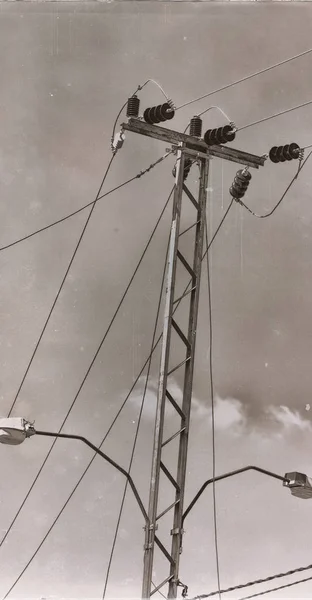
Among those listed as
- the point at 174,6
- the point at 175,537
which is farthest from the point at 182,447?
the point at 174,6

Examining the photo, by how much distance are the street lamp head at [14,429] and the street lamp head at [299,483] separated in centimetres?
293

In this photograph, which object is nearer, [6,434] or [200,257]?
[6,434]

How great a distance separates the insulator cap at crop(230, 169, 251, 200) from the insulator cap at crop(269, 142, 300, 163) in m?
0.50

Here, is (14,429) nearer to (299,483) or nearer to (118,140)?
(299,483)

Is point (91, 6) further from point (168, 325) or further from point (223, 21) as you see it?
point (168, 325)

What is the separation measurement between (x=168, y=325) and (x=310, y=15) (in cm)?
780

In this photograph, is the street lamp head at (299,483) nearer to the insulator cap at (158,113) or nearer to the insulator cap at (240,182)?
the insulator cap at (240,182)

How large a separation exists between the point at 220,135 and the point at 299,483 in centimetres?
451

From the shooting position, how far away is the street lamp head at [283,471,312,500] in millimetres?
8133

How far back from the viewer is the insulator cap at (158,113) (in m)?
9.37

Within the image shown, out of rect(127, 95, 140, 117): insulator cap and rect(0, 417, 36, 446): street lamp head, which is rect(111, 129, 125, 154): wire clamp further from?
rect(0, 417, 36, 446): street lamp head

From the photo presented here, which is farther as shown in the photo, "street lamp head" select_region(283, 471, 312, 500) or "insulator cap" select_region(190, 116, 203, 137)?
"insulator cap" select_region(190, 116, 203, 137)

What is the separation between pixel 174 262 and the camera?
9.23 metres

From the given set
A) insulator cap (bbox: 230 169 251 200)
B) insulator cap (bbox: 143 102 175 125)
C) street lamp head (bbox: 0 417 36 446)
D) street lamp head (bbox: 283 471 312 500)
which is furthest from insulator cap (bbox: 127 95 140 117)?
street lamp head (bbox: 283 471 312 500)
